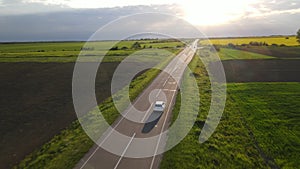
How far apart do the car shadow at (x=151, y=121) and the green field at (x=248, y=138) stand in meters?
3.28

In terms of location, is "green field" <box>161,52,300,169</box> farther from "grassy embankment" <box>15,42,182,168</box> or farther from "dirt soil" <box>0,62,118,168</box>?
"dirt soil" <box>0,62,118,168</box>

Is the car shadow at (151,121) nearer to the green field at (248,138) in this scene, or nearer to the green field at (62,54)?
the green field at (248,138)

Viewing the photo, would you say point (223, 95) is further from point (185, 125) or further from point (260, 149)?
point (260, 149)

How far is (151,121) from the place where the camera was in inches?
1112

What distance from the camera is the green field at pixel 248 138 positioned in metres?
20.5

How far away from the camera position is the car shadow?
26.0 m

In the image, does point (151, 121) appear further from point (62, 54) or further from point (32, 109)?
point (62, 54)

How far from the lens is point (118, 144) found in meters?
22.7

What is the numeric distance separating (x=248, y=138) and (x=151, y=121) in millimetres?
8869

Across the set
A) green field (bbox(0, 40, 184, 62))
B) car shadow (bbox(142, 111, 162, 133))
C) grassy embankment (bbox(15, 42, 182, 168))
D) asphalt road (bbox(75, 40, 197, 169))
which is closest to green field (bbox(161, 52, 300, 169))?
asphalt road (bbox(75, 40, 197, 169))

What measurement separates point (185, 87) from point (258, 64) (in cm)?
3587

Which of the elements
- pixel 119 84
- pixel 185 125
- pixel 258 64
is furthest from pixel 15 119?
pixel 258 64

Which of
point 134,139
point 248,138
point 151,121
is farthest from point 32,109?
point 248,138

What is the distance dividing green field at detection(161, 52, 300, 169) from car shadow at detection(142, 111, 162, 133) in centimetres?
328
